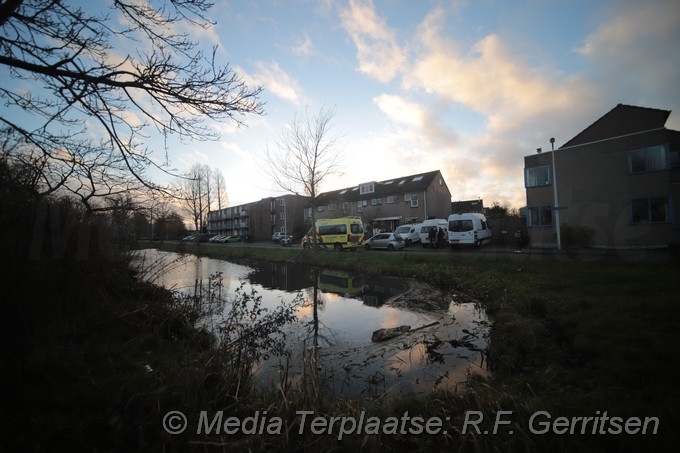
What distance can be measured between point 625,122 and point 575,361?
A: 2170 cm

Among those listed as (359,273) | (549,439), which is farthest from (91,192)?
(359,273)

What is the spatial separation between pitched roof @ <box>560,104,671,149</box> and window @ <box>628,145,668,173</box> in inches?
84.3

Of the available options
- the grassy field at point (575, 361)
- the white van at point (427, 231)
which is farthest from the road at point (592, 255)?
the white van at point (427, 231)

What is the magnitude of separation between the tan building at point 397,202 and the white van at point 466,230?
11.0 metres

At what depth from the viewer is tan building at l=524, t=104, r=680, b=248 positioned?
48.6 feet

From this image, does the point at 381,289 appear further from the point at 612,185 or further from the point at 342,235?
the point at 612,185

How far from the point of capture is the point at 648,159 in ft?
49.6

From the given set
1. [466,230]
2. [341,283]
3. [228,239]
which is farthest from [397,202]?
[228,239]

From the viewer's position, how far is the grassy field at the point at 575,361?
2.36 meters

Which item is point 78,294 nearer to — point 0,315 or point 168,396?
point 0,315

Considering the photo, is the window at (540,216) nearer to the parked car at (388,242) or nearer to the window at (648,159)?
the window at (648,159)

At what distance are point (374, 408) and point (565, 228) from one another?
18.1 meters

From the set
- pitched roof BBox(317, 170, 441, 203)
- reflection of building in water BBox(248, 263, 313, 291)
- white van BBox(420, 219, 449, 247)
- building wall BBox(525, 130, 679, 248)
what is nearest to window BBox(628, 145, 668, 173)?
building wall BBox(525, 130, 679, 248)

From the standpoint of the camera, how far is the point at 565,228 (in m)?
15.9
